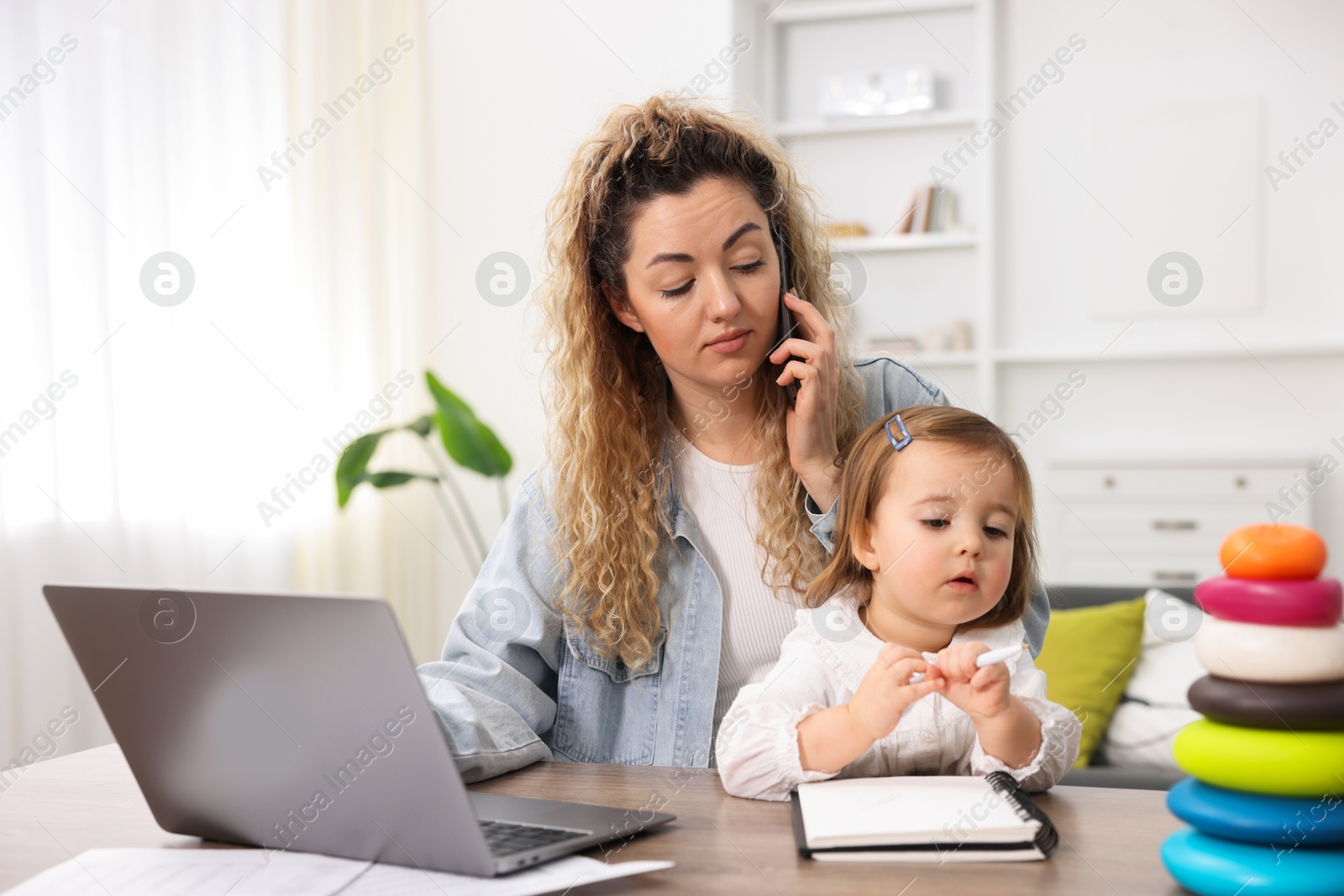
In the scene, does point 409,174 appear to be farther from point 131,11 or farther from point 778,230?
point 778,230

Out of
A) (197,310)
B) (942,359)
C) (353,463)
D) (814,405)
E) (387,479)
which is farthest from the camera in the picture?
(942,359)

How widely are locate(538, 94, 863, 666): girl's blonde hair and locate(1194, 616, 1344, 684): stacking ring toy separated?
0.76 m

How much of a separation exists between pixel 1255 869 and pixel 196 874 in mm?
773

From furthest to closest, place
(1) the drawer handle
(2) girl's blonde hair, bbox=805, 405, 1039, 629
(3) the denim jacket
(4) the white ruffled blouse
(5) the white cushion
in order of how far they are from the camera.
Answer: (1) the drawer handle → (5) the white cushion → (3) the denim jacket → (2) girl's blonde hair, bbox=805, 405, 1039, 629 → (4) the white ruffled blouse

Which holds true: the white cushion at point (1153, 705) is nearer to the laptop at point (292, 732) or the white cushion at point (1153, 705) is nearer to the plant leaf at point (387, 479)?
the laptop at point (292, 732)

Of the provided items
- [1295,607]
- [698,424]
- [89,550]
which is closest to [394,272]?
[89,550]

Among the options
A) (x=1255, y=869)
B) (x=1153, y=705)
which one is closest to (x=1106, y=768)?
(x=1153, y=705)

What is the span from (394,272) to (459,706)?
3.40 meters

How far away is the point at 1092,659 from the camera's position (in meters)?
2.74

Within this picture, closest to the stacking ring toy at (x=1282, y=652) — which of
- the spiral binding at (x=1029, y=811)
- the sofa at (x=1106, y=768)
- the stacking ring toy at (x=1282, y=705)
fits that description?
the stacking ring toy at (x=1282, y=705)

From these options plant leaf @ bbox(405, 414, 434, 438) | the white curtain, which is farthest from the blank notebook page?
plant leaf @ bbox(405, 414, 434, 438)

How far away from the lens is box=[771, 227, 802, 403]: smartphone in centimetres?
150

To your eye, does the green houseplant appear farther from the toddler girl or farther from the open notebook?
the open notebook

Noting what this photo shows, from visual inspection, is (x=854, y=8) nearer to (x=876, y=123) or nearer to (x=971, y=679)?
(x=876, y=123)
